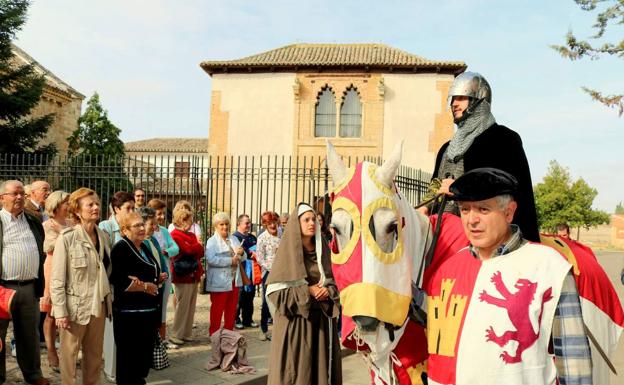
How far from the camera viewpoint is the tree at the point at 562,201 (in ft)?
155

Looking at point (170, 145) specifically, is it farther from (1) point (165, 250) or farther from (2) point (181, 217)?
(1) point (165, 250)

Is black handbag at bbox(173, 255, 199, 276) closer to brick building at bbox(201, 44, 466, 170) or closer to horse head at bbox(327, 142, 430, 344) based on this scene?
horse head at bbox(327, 142, 430, 344)

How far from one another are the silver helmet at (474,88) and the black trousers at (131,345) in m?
3.66

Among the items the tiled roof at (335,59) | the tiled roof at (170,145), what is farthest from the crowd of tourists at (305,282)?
the tiled roof at (170,145)

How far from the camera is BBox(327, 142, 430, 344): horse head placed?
235 cm

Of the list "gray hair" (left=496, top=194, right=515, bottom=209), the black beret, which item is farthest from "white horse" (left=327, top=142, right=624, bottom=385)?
"gray hair" (left=496, top=194, right=515, bottom=209)

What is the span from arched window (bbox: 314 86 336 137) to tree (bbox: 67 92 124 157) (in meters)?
11.0

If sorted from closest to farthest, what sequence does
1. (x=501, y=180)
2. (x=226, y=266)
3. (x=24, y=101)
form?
(x=501, y=180) < (x=226, y=266) < (x=24, y=101)

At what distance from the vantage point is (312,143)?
87.6ft

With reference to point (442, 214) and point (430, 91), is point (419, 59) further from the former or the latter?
point (442, 214)

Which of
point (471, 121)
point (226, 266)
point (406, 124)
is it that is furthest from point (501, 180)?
point (406, 124)

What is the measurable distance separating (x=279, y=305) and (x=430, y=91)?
22.9 metres

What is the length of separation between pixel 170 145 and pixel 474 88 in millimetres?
54286

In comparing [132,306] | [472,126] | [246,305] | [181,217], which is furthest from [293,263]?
[246,305]
